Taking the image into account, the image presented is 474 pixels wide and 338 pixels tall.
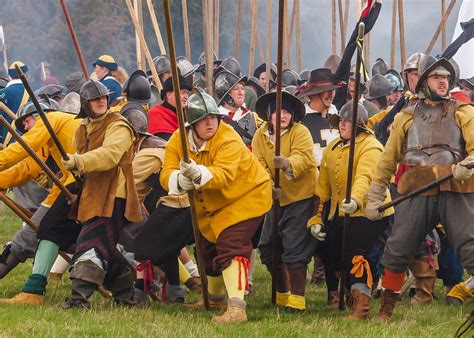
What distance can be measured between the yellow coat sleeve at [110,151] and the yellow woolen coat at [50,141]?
22.4 inches

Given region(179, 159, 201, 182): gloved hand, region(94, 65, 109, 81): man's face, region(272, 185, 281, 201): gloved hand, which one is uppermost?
region(94, 65, 109, 81): man's face

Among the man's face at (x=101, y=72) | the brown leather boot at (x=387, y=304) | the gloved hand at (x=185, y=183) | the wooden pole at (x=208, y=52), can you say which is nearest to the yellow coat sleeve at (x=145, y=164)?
the gloved hand at (x=185, y=183)

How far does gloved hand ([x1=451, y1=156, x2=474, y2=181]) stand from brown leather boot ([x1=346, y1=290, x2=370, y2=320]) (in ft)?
3.98

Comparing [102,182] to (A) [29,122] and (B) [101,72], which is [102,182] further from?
(B) [101,72]

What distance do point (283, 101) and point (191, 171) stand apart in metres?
1.41

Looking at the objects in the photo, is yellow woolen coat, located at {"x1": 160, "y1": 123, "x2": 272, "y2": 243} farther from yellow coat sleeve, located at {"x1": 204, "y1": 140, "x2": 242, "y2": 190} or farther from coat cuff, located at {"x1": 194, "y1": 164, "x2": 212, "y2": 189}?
coat cuff, located at {"x1": 194, "y1": 164, "x2": 212, "y2": 189}

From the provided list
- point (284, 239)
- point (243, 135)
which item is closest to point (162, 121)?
point (243, 135)

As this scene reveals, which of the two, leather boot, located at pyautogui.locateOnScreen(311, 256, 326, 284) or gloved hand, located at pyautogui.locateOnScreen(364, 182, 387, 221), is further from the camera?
leather boot, located at pyautogui.locateOnScreen(311, 256, 326, 284)

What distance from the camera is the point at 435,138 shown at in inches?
299

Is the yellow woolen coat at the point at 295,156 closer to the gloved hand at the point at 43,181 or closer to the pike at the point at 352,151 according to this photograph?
the pike at the point at 352,151

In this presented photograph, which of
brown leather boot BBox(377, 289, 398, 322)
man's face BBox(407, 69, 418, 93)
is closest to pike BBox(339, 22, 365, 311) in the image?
brown leather boot BBox(377, 289, 398, 322)

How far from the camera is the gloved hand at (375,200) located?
785cm

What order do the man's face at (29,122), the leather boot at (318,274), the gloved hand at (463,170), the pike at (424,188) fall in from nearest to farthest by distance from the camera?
1. the gloved hand at (463,170)
2. the pike at (424,188)
3. the man's face at (29,122)
4. the leather boot at (318,274)

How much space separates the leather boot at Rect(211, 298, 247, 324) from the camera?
763 cm
